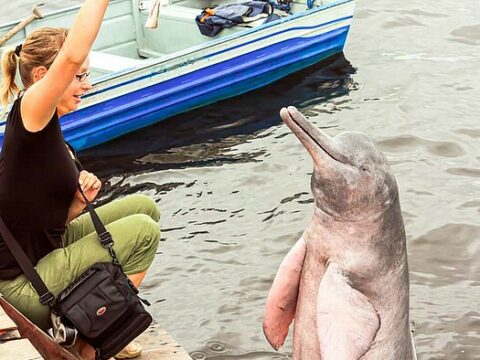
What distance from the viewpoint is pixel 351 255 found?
345cm

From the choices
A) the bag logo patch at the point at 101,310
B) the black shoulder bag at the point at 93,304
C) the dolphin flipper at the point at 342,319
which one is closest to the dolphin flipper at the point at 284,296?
the dolphin flipper at the point at 342,319

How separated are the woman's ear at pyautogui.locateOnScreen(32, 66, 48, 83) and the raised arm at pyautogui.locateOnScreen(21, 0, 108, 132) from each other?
28 cm

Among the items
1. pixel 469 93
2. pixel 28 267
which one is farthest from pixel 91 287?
pixel 469 93

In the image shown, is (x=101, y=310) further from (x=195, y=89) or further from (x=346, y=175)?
(x=195, y=89)

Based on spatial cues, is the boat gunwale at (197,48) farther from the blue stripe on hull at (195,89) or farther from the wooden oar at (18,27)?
the wooden oar at (18,27)

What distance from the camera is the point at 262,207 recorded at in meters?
7.37

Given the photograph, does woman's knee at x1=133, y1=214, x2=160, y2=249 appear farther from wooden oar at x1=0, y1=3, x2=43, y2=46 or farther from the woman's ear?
wooden oar at x1=0, y1=3, x2=43, y2=46

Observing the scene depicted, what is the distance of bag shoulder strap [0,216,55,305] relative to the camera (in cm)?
363

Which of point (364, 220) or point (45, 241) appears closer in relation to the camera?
point (364, 220)

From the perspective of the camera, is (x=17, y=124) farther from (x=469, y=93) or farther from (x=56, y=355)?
(x=469, y=93)

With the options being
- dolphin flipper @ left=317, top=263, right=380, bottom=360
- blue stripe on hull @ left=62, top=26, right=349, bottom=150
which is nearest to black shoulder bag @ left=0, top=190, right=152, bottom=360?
dolphin flipper @ left=317, top=263, right=380, bottom=360

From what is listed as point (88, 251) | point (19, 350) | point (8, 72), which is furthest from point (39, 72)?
point (19, 350)

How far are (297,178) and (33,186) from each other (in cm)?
450

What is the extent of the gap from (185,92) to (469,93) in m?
3.17
